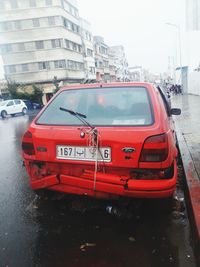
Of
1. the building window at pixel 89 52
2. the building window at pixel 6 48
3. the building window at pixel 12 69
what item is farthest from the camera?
the building window at pixel 89 52

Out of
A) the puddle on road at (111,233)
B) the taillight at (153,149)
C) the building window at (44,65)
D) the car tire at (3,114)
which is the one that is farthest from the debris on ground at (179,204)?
the building window at (44,65)

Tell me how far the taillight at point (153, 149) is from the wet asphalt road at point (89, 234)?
770 mm

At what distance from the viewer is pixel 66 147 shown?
10.5 ft

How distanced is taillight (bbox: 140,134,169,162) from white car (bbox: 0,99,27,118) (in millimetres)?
24131

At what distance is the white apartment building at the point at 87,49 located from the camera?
58.0 metres

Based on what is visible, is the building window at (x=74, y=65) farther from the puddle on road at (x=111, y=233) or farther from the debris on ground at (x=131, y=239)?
the debris on ground at (x=131, y=239)

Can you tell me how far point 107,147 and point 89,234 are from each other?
3.25 feet

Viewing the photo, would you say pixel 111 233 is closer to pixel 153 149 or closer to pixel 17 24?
pixel 153 149

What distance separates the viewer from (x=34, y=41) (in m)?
46.5

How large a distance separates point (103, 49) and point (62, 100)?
77967 mm

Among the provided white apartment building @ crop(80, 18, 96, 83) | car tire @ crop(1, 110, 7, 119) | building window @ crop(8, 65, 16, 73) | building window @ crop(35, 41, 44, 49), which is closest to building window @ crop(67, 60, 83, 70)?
white apartment building @ crop(80, 18, 96, 83)

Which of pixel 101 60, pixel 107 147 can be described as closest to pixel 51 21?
pixel 101 60

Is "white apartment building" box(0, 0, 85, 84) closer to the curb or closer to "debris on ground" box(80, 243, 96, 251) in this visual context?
the curb

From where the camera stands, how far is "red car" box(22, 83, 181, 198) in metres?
2.97
